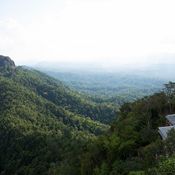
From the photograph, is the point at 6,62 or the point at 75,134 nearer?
the point at 75,134

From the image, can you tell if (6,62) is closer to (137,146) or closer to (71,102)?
(71,102)

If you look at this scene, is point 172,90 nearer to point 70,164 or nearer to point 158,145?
point 70,164

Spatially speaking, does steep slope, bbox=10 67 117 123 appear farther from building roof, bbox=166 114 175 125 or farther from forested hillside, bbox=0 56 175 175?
building roof, bbox=166 114 175 125

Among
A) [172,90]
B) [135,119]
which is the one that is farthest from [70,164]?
[172,90]

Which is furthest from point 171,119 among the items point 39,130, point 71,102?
point 71,102

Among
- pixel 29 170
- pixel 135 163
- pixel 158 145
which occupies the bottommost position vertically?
pixel 29 170

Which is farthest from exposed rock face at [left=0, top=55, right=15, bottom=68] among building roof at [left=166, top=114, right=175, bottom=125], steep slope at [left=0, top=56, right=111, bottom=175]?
building roof at [left=166, top=114, right=175, bottom=125]

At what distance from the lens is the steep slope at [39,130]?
180ft

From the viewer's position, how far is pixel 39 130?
72438mm

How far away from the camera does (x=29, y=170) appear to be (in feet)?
183

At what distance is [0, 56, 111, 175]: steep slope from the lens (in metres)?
54.9

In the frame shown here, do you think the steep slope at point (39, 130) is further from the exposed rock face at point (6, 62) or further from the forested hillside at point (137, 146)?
the exposed rock face at point (6, 62)

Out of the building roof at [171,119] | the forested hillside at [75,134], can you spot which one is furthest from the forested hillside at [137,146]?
the building roof at [171,119]

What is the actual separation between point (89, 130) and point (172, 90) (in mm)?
45043
